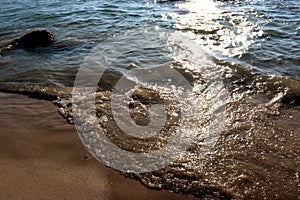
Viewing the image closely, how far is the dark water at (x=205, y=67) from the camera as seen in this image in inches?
124

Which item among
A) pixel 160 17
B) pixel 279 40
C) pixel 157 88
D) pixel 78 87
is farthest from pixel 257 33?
pixel 78 87

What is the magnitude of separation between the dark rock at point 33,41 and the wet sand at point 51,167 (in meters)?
3.21

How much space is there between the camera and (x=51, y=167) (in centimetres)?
323

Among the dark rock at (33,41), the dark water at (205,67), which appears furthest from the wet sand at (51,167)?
the dark rock at (33,41)

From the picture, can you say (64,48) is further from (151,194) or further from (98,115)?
(151,194)

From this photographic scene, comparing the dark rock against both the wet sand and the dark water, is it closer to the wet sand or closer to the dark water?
the dark water

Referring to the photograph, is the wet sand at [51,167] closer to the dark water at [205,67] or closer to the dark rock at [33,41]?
the dark water at [205,67]

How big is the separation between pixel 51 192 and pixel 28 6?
31.8 ft

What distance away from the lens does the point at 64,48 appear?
680cm

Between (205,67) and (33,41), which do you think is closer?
(205,67)

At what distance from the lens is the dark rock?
6984 mm

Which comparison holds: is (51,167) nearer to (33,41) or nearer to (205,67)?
(205,67)

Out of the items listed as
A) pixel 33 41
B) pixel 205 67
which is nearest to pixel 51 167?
pixel 205 67

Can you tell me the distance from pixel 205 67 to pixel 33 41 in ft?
13.8
